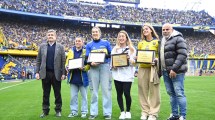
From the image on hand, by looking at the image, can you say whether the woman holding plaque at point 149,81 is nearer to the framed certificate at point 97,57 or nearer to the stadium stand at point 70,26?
the framed certificate at point 97,57

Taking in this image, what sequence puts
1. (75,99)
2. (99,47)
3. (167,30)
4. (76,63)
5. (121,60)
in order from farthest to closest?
(75,99) < (76,63) < (99,47) < (121,60) < (167,30)

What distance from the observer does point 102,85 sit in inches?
282

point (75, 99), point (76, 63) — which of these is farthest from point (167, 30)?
point (75, 99)

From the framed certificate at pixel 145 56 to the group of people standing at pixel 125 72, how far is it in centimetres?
10

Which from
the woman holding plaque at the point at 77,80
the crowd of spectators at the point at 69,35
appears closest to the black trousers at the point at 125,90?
the woman holding plaque at the point at 77,80

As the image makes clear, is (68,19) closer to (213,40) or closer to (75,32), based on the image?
(75,32)

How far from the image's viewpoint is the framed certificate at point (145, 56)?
6766 millimetres

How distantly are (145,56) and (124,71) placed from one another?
66 cm

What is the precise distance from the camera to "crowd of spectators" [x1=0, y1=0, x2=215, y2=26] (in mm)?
48463

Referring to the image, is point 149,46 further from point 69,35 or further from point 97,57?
point 69,35

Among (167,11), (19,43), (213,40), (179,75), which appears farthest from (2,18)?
(179,75)

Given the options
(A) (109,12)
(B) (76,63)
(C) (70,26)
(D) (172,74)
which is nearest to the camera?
(D) (172,74)

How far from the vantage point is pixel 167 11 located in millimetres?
63562

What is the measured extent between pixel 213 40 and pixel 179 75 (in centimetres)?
6083
